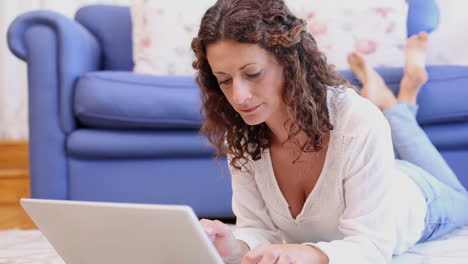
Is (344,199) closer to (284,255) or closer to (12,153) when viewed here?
(284,255)

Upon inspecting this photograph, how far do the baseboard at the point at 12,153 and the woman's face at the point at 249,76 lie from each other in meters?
2.03

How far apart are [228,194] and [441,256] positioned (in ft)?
2.45

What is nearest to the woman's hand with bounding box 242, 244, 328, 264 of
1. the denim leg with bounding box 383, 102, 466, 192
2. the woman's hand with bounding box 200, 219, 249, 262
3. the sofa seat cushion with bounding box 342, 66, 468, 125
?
the woman's hand with bounding box 200, 219, 249, 262

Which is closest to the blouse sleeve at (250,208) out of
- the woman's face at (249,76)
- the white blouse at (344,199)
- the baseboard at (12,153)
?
the white blouse at (344,199)

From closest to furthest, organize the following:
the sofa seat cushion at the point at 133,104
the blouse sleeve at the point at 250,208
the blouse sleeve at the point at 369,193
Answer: the blouse sleeve at the point at 369,193 → the blouse sleeve at the point at 250,208 → the sofa seat cushion at the point at 133,104

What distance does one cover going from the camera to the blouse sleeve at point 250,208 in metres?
1.15

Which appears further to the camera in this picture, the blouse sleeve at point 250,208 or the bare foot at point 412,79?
the bare foot at point 412,79

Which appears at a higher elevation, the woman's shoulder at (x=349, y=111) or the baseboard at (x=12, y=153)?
the woman's shoulder at (x=349, y=111)

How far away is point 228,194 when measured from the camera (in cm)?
179

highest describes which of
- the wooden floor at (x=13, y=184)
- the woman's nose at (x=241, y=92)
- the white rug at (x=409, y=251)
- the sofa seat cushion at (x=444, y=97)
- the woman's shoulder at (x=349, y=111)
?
the woman's nose at (x=241, y=92)

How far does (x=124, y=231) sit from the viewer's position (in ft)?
2.58

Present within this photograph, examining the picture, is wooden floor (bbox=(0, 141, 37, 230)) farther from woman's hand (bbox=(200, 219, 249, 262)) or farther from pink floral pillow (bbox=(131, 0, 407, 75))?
woman's hand (bbox=(200, 219, 249, 262))

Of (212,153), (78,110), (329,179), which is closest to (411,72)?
(212,153)

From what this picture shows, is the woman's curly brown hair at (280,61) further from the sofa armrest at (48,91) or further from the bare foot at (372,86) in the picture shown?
the sofa armrest at (48,91)
